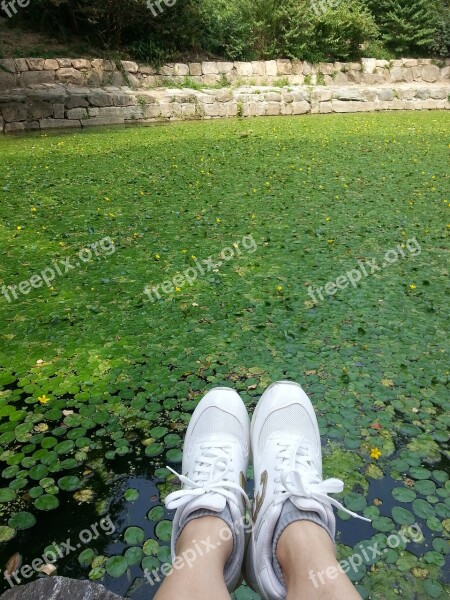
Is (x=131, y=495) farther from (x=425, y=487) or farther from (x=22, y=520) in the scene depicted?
(x=425, y=487)

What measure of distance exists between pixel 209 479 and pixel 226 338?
1.23m

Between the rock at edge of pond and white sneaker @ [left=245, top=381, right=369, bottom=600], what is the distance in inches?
14.2

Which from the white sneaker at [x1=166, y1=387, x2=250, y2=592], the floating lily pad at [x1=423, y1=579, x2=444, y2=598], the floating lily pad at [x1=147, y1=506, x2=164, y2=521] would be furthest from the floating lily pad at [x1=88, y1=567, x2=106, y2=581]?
the floating lily pad at [x1=423, y1=579, x2=444, y2=598]

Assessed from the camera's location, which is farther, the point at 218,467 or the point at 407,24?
the point at 407,24

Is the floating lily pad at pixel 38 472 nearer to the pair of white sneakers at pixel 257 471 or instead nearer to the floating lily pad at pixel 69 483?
the floating lily pad at pixel 69 483

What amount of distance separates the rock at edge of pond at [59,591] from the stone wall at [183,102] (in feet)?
36.1

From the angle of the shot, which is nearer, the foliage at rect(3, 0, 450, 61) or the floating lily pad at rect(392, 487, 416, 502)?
the floating lily pad at rect(392, 487, 416, 502)

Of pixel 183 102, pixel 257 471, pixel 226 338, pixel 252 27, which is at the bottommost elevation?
pixel 183 102

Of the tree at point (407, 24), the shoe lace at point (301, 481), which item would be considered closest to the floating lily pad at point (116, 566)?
the shoe lace at point (301, 481)

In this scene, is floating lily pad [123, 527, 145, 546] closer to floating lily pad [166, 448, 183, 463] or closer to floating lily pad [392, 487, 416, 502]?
floating lily pad [166, 448, 183, 463]

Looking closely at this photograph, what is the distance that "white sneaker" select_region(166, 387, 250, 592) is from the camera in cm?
128

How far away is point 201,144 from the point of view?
28.5 feet

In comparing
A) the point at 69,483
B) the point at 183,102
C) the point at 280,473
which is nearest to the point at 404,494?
the point at 280,473

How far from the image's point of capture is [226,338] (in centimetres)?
259
